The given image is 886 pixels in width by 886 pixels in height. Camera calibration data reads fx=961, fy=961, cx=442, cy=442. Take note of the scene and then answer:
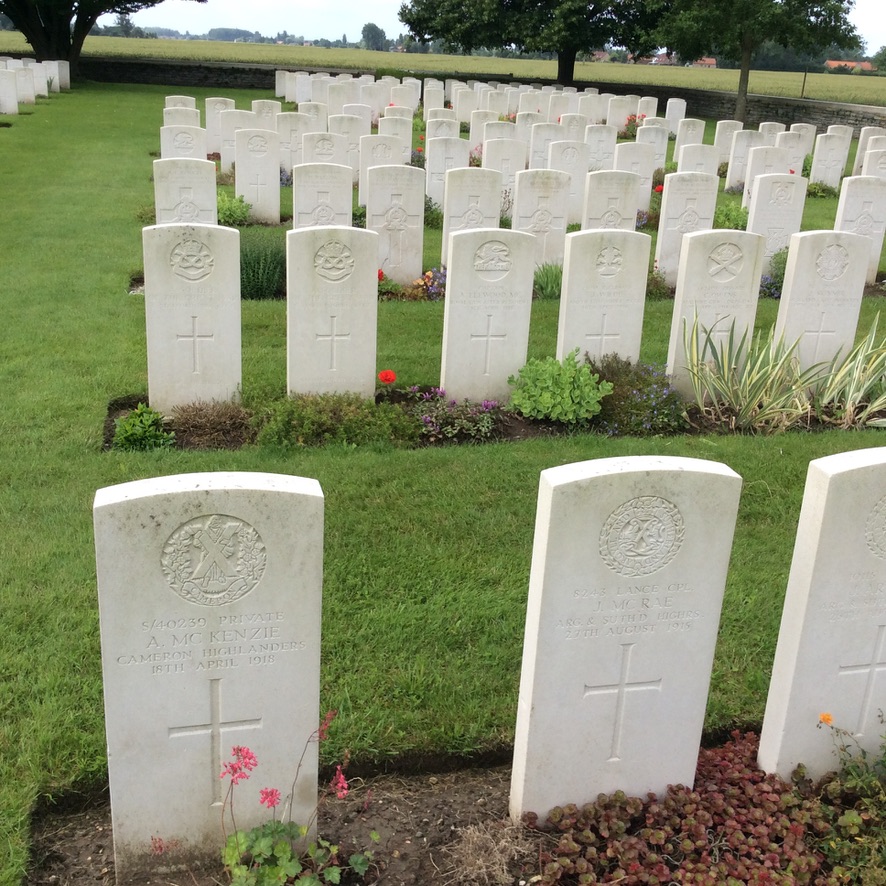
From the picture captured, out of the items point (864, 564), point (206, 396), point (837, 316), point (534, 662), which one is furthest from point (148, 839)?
point (837, 316)

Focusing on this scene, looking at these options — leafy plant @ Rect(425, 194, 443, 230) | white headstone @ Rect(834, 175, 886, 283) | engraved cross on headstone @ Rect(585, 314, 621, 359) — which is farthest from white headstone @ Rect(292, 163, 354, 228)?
white headstone @ Rect(834, 175, 886, 283)

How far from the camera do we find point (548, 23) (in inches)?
1162

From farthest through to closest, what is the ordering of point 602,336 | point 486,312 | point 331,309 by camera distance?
point 602,336 → point 486,312 → point 331,309

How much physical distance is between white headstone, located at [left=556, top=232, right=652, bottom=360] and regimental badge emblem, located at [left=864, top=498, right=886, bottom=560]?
12.6ft

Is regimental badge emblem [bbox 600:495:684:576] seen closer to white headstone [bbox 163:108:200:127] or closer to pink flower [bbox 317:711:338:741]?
pink flower [bbox 317:711:338:741]

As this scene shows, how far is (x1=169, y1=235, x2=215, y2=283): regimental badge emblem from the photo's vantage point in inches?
242

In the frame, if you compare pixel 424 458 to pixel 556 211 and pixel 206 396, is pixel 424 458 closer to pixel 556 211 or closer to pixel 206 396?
pixel 206 396

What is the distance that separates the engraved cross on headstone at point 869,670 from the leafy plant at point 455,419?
342 cm

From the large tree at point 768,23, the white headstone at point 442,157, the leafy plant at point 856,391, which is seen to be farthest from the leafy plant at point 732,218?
the large tree at point 768,23

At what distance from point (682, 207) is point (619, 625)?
26.7ft

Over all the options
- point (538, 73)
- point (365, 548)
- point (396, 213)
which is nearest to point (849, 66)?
point (538, 73)

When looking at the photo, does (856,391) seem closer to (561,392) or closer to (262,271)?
(561,392)

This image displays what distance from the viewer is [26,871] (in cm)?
302

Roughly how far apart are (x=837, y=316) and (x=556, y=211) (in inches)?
151
